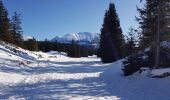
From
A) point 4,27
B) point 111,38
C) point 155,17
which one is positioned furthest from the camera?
point 4,27

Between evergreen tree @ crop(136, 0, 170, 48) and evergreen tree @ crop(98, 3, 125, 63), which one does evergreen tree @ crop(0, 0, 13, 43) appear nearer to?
evergreen tree @ crop(98, 3, 125, 63)

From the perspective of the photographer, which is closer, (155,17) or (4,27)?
(155,17)

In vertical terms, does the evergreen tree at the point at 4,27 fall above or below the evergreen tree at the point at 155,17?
above

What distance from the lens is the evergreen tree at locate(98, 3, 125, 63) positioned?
53.1m

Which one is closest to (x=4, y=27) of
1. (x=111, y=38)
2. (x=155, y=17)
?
(x=111, y=38)

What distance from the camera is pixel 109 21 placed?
5653 cm

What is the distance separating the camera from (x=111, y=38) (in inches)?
2151

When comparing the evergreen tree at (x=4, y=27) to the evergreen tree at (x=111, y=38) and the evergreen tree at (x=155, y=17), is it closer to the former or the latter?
the evergreen tree at (x=111, y=38)

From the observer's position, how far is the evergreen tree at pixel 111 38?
174 ft

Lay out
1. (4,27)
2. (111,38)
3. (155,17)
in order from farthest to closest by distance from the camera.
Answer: (4,27), (111,38), (155,17)

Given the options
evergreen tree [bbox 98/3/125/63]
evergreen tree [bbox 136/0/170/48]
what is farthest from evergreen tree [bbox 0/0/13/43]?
evergreen tree [bbox 136/0/170/48]

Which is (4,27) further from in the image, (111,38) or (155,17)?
(155,17)

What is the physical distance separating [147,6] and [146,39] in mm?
4843

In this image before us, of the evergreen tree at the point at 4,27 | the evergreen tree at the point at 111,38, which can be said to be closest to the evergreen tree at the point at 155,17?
the evergreen tree at the point at 111,38
